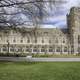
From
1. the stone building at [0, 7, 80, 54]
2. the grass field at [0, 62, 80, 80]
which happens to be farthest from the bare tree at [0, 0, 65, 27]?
the stone building at [0, 7, 80, 54]

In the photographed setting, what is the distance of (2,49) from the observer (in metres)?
62.8

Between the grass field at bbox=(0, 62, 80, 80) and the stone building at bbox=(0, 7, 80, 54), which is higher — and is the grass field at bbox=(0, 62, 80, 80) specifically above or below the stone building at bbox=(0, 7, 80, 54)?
below

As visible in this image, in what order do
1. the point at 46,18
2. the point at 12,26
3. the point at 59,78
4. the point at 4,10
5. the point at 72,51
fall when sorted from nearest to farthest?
1. the point at 59,78
2. the point at 46,18
3. the point at 4,10
4. the point at 12,26
5. the point at 72,51

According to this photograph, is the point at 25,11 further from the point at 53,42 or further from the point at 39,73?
the point at 53,42

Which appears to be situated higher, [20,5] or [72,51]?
[20,5]

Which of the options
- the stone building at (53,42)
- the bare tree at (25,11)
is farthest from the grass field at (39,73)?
the stone building at (53,42)

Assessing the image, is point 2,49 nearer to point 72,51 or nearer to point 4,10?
point 72,51

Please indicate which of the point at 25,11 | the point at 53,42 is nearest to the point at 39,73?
the point at 25,11

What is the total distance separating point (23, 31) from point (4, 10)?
2490 mm

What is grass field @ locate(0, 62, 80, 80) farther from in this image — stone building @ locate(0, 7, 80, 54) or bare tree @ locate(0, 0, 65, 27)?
stone building @ locate(0, 7, 80, 54)

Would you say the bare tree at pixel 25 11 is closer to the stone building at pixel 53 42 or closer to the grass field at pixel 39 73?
the grass field at pixel 39 73

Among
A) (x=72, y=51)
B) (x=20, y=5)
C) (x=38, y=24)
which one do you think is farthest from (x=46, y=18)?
(x=72, y=51)

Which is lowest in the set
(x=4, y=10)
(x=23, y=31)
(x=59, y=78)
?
(x=59, y=78)

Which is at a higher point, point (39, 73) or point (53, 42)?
point (53, 42)
